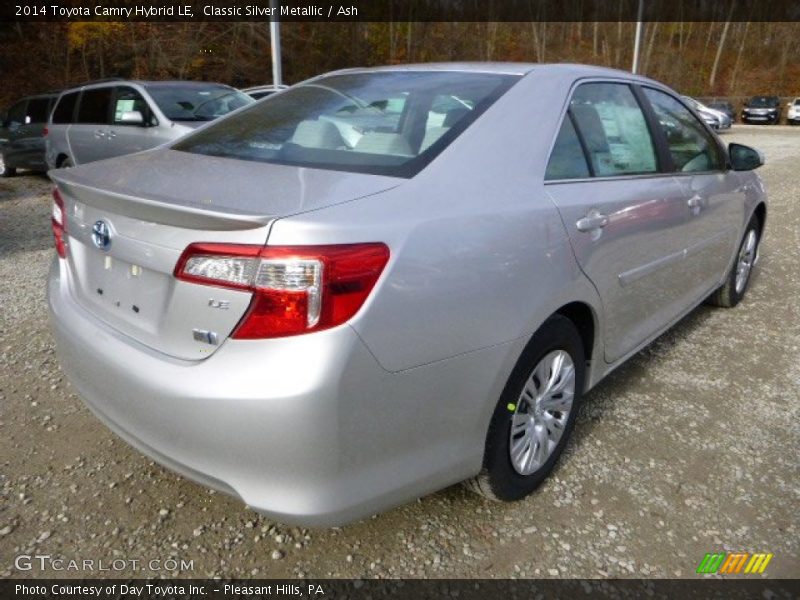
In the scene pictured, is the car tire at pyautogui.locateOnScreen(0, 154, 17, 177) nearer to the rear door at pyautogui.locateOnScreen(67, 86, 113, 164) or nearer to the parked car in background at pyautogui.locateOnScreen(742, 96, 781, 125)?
the rear door at pyautogui.locateOnScreen(67, 86, 113, 164)

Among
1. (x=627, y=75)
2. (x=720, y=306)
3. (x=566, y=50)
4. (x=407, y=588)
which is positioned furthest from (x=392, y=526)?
(x=566, y=50)

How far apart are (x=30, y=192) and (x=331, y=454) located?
401 inches

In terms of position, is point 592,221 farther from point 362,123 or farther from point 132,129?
point 132,129

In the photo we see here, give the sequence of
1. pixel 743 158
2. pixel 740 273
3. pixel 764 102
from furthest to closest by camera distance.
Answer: pixel 764 102
pixel 740 273
pixel 743 158

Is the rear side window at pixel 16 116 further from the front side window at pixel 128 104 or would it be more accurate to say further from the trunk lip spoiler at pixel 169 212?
the trunk lip spoiler at pixel 169 212

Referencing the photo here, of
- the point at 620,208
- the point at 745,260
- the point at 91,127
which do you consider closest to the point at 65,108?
the point at 91,127

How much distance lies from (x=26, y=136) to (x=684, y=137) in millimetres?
11400

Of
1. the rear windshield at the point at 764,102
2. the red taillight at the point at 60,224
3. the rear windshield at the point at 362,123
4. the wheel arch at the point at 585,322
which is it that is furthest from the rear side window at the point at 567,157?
the rear windshield at the point at 764,102

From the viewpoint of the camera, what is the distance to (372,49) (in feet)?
118

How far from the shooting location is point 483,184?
2.01 metres

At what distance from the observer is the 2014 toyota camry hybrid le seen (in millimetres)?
1620

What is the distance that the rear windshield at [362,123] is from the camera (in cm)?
208

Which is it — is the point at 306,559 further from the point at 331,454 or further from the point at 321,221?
the point at 321,221

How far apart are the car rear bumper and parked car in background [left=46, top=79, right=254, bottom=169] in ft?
19.2
